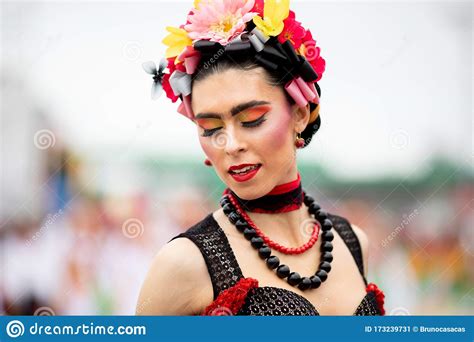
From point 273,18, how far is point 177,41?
0.34 metres

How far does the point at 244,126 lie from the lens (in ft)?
6.64

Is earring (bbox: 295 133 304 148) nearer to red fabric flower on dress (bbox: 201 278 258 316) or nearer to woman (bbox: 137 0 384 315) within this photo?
woman (bbox: 137 0 384 315)

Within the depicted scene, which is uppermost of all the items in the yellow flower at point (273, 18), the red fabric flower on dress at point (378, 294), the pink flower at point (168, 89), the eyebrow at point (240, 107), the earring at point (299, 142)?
the yellow flower at point (273, 18)

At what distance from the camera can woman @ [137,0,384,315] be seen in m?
2.00

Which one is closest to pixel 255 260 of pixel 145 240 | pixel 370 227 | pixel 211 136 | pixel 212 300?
pixel 212 300

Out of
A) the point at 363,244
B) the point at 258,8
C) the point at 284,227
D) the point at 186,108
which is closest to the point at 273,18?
the point at 258,8

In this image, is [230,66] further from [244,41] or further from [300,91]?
[300,91]

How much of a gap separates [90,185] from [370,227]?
1520mm

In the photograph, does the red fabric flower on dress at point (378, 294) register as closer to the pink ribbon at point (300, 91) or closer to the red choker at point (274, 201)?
the red choker at point (274, 201)

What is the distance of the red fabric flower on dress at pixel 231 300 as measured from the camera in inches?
77.1

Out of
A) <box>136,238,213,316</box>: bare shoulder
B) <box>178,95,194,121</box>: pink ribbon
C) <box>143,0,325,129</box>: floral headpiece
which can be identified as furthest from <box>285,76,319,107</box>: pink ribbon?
<box>136,238,213,316</box>: bare shoulder

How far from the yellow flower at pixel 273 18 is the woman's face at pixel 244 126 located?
141 mm

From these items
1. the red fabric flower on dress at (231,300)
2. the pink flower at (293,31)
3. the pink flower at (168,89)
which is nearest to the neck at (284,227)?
the red fabric flower on dress at (231,300)

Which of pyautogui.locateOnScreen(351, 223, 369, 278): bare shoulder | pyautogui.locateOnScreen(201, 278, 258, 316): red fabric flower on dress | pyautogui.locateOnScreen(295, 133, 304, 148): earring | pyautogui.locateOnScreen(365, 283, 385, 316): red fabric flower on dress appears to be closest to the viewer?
pyautogui.locateOnScreen(201, 278, 258, 316): red fabric flower on dress
